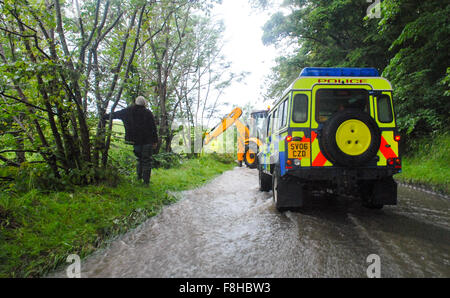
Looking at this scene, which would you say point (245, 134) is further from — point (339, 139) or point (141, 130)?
point (339, 139)

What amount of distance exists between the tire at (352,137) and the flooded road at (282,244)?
1.00 m

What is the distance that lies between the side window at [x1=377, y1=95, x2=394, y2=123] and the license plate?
1398 mm

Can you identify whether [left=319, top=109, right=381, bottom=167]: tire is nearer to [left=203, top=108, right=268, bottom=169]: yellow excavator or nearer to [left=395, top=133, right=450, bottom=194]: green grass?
[left=395, top=133, right=450, bottom=194]: green grass

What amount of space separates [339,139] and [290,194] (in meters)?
1.24

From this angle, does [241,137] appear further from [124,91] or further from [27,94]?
[27,94]

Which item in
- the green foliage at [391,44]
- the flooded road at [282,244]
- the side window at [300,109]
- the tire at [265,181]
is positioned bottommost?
the flooded road at [282,244]

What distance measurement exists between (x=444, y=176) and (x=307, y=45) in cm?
1252

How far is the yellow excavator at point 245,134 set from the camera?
46.5ft

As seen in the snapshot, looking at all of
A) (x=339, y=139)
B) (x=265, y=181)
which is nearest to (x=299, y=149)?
(x=339, y=139)

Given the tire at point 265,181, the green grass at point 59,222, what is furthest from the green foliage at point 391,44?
the green grass at point 59,222

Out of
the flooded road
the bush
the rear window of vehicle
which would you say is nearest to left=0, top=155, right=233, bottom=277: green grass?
the flooded road

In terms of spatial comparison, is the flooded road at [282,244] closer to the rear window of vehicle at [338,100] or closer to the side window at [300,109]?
the side window at [300,109]

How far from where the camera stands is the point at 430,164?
813cm

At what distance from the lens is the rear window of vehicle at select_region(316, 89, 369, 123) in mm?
4500
